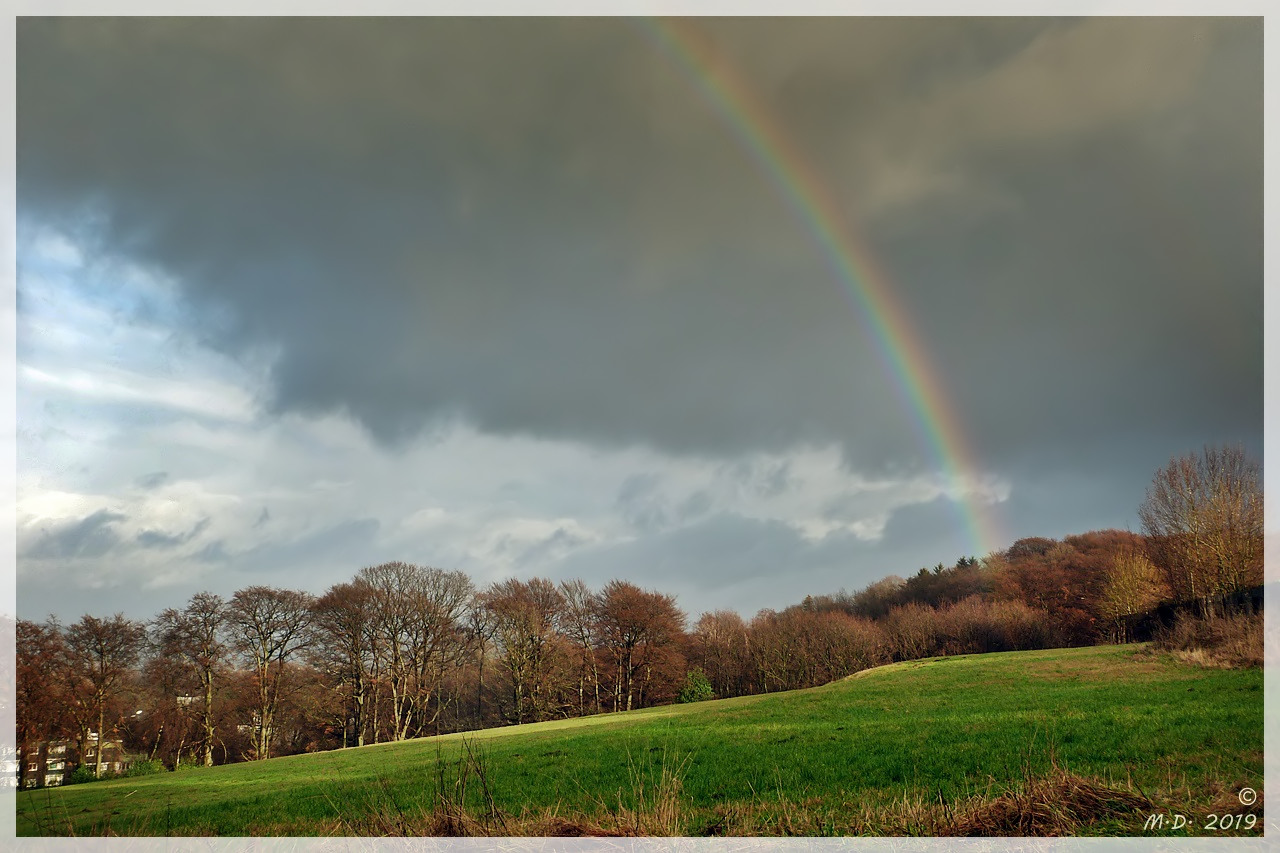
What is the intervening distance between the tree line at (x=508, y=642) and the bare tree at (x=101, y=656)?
0.13 meters

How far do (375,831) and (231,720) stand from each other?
60223mm

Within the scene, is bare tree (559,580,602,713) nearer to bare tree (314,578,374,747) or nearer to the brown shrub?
bare tree (314,578,374,747)

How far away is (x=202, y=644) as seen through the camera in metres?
58.1

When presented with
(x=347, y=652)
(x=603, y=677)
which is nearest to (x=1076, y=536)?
(x=603, y=677)

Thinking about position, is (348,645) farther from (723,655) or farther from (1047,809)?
(1047,809)

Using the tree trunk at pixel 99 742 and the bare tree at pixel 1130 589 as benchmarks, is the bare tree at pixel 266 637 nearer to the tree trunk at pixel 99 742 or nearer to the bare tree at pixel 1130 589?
the tree trunk at pixel 99 742

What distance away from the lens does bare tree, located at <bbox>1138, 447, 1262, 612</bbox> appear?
47.9 meters

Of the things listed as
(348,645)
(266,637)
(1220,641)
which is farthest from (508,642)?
(1220,641)

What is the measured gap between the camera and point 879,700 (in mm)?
33406

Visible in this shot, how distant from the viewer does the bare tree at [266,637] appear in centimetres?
5788

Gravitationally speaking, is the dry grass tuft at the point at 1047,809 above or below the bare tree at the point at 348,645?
above

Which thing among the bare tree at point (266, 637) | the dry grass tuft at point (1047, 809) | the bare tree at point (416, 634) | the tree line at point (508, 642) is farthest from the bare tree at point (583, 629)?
the dry grass tuft at point (1047, 809)

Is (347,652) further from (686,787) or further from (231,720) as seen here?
(686,787)

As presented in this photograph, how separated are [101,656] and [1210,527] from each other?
234ft
